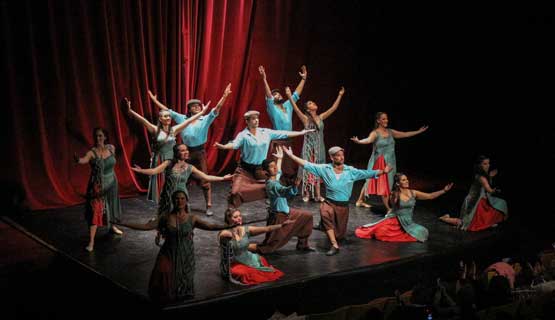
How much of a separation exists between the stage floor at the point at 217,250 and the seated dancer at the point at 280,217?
0.37 feet

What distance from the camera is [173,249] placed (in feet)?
19.5

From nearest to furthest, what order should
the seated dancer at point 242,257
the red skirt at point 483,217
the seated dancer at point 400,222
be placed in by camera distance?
1. the seated dancer at point 242,257
2. the seated dancer at point 400,222
3. the red skirt at point 483,217

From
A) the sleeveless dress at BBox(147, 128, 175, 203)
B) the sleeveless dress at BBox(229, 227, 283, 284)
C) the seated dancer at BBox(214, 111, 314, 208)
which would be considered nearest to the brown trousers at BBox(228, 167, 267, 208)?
the seated dancer at BBox(214, 111, 314, 208)

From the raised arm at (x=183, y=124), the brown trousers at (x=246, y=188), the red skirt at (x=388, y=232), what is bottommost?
the red skirt at (x=388, y=232)

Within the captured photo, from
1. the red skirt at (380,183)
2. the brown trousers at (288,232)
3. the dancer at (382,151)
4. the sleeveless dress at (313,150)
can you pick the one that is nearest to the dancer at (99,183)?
the brown trousers at (288,232)

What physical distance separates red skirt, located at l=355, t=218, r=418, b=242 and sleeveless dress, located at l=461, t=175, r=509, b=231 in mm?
778

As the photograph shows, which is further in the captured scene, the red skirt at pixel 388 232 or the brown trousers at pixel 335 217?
the red skirt at pixel 388 232

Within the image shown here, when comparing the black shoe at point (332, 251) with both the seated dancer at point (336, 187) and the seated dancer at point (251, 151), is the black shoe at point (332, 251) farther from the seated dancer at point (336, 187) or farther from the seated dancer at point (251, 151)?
the seated dancer at point (251, 151)

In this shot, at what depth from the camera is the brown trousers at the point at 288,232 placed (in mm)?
7148

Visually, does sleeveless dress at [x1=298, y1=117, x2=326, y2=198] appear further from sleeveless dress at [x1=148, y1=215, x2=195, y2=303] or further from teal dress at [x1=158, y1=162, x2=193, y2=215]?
sleeveless dress at [x1=148, y1=215, x2=195, y2=303]

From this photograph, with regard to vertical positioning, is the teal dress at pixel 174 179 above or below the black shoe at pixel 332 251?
above

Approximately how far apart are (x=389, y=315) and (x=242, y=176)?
10.6ft

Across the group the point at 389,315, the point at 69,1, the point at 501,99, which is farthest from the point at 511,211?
the point at 69,1

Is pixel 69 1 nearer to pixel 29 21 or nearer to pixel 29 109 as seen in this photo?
pixel 29 21
